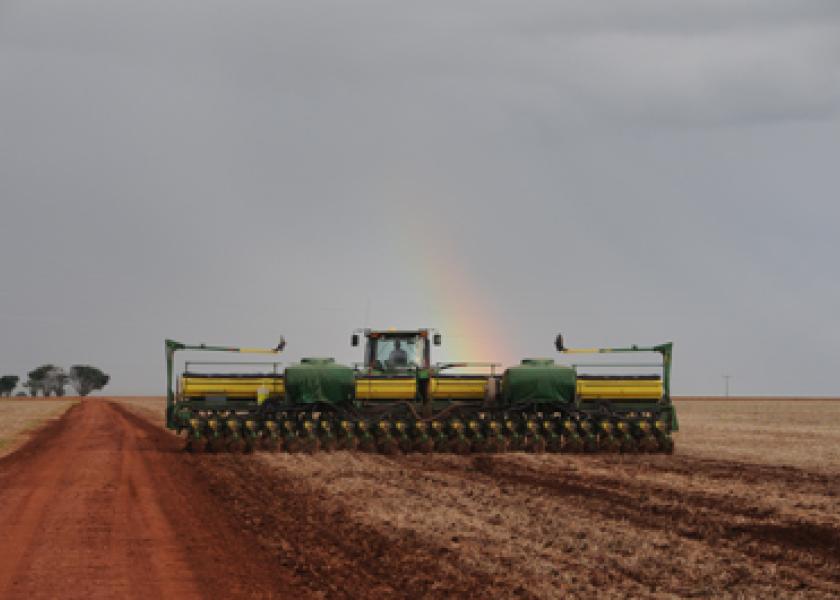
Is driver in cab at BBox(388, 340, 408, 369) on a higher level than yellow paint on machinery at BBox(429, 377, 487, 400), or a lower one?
higher

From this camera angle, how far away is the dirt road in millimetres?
11047

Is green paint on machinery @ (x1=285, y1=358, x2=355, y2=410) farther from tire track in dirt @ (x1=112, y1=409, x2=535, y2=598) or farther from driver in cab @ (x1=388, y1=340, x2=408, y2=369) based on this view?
tire track in dirt @ (x1=112, y1=409, x2=535, y2=598)

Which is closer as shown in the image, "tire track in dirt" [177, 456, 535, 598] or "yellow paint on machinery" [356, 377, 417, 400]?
"tire track in dirt" [177, 456, 535, 598]

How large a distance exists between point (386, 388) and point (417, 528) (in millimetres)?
13936

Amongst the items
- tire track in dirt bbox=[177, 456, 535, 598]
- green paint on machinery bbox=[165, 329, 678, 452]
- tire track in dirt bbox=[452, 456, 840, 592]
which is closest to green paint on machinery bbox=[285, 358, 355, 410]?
green paint on machinery bbox=[165, 329, 678, 452]

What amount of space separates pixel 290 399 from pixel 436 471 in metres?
6.70

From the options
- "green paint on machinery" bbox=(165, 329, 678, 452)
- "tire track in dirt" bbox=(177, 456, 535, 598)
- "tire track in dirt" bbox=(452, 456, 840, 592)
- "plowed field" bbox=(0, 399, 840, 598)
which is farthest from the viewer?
"green paint on machinery" bbox=(165, 329, 678, 452)

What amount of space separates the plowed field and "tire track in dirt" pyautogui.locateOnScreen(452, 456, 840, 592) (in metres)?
0.04

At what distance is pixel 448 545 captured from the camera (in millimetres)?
13328

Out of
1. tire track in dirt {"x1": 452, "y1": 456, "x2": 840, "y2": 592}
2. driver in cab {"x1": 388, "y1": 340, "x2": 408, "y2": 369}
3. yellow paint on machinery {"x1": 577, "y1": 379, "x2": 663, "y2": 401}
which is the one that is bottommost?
tire track in dirt {"x1": 452, "y1": 456, "x2": 840, "y2": 592}

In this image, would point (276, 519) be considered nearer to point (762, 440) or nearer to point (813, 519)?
point (813, 519)

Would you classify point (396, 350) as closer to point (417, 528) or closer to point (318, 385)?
point (318, 385)

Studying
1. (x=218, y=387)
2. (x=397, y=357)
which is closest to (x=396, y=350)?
(x=397, y=357)

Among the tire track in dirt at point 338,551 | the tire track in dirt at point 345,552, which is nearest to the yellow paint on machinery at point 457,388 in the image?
the tire track in dirt at point 338,551
